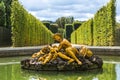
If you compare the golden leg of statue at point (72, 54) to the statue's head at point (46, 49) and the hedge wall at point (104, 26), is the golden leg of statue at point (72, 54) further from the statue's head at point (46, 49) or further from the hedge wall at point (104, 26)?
the hedge wall at point (104, 26)

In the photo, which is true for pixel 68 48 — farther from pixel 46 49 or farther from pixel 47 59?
pixel 46 49

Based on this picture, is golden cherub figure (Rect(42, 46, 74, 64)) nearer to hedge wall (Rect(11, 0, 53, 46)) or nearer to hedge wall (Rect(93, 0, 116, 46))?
hedge wall (Rect(93, 0, 116, 46))

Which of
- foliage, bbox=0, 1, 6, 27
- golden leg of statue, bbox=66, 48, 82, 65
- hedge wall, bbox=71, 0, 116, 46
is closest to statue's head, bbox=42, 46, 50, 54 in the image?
golden leg of statue, bbox=66, 48, 82, 65

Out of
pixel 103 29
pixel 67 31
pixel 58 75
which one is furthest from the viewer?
pixel 67 31

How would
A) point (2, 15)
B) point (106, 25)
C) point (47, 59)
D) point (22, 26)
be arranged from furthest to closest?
point (2, 15)
point (22, 26)
point (106, 25)
point (47, 59)

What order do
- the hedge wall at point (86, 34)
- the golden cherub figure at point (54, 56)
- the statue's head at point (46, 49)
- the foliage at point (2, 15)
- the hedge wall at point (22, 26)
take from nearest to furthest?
the golden cherub figure at point (54, 56), the statue's head at point (46, 49), the hedge wall at point (22, 26), the hedge wall at point (86, 34), the foliage at point (2, 15)

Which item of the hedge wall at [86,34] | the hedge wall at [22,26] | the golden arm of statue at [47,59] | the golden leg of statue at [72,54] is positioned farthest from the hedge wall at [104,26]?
the golden arm of statue at [47,59]

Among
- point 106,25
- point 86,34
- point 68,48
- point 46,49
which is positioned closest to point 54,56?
point 68,48

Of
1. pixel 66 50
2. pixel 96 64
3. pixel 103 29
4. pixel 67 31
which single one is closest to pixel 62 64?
pixel 66 50

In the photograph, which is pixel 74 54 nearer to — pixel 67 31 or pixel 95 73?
pixel 95 73

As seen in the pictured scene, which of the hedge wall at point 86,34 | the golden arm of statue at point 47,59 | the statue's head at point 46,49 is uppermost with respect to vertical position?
the statue's head at point 46,49

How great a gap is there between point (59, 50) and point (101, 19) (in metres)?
14.0

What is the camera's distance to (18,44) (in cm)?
2495

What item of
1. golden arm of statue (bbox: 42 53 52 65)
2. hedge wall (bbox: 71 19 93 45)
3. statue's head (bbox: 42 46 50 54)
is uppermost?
statue's head (bbox: 42 46 50 54)
